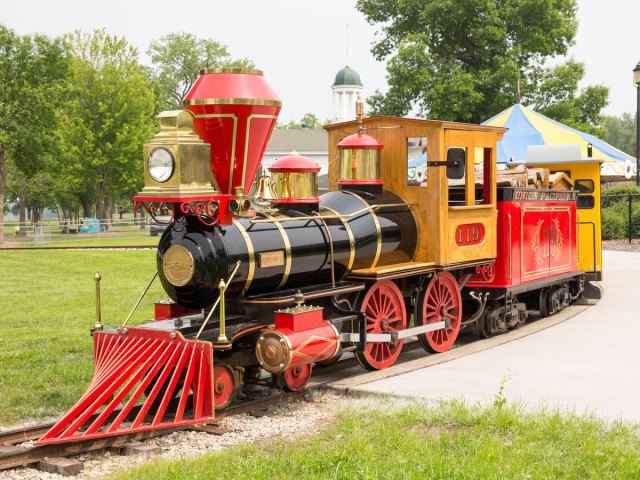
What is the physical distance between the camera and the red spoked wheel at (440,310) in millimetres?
9547

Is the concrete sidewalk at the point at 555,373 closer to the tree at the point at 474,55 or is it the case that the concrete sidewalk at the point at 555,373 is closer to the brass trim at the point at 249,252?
the brass trim at the point at 249,252

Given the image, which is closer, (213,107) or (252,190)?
(213,107)

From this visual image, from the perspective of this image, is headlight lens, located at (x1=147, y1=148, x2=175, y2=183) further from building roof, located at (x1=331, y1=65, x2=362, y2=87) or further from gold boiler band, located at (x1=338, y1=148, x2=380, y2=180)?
building roof, located at (x1=331, y1=65, x2=362, y2=87)

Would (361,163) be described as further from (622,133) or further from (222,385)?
(622,133)

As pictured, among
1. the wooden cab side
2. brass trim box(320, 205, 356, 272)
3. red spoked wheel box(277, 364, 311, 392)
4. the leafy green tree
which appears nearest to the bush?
the wooden cab side

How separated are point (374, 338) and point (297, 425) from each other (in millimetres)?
1987

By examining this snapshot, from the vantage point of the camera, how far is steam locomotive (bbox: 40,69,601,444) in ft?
22.1

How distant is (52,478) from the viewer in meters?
5.47

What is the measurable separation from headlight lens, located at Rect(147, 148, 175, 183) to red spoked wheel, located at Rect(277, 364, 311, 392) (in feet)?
6.87

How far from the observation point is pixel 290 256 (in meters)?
7.72

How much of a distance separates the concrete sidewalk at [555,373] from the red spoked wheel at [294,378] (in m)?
0.53

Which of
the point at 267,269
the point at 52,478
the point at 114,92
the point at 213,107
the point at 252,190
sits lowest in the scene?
the point at 52,478

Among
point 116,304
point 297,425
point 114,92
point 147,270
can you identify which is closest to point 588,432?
point 297,425

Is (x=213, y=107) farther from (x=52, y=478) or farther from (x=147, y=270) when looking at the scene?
(x=147, y=270)
